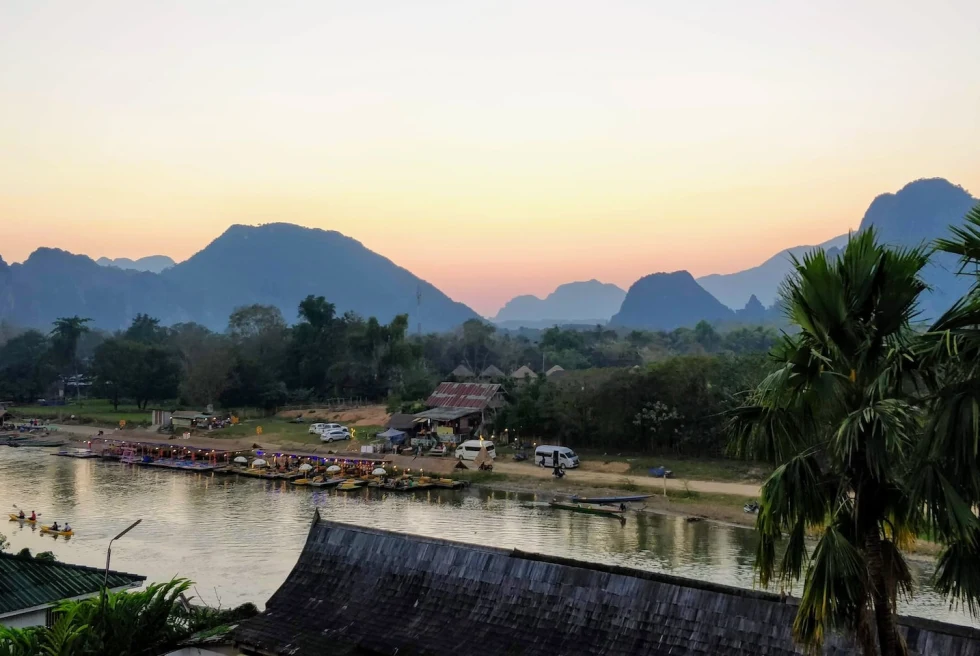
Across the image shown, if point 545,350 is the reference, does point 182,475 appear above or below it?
below

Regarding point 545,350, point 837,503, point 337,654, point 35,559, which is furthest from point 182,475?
point 545,350

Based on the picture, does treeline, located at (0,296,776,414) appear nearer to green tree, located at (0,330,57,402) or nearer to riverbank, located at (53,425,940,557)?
green tree, located at (0,330,57,402)

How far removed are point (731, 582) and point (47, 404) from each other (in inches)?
3097

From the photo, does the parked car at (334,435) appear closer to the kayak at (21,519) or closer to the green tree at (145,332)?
the kayak at (21,519)

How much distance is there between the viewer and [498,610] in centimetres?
960

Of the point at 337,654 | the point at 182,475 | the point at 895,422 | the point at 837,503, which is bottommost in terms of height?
the point at 182,475

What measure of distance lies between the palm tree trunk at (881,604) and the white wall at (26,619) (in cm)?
1180

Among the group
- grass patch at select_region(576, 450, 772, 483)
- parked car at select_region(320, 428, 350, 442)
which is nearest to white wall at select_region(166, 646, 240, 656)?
grass patch at select_region(576, 450, 772, 483)

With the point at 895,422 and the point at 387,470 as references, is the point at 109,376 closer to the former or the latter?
the point at 387,470

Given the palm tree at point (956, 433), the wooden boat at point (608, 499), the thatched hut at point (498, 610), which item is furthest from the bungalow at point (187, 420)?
the palm tree at point (956, 433)

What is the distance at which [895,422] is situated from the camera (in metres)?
4.90

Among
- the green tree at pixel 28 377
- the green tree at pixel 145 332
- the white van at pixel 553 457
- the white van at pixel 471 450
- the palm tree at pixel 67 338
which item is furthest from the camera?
the green tree at pixel 145 332

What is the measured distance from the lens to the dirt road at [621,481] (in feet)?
115

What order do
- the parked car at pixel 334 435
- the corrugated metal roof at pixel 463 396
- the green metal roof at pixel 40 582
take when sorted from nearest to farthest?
the green metal roof at pixel 40 582
the parked car at pixel 334 435
the corrugated metal roof at pixel 463 396
